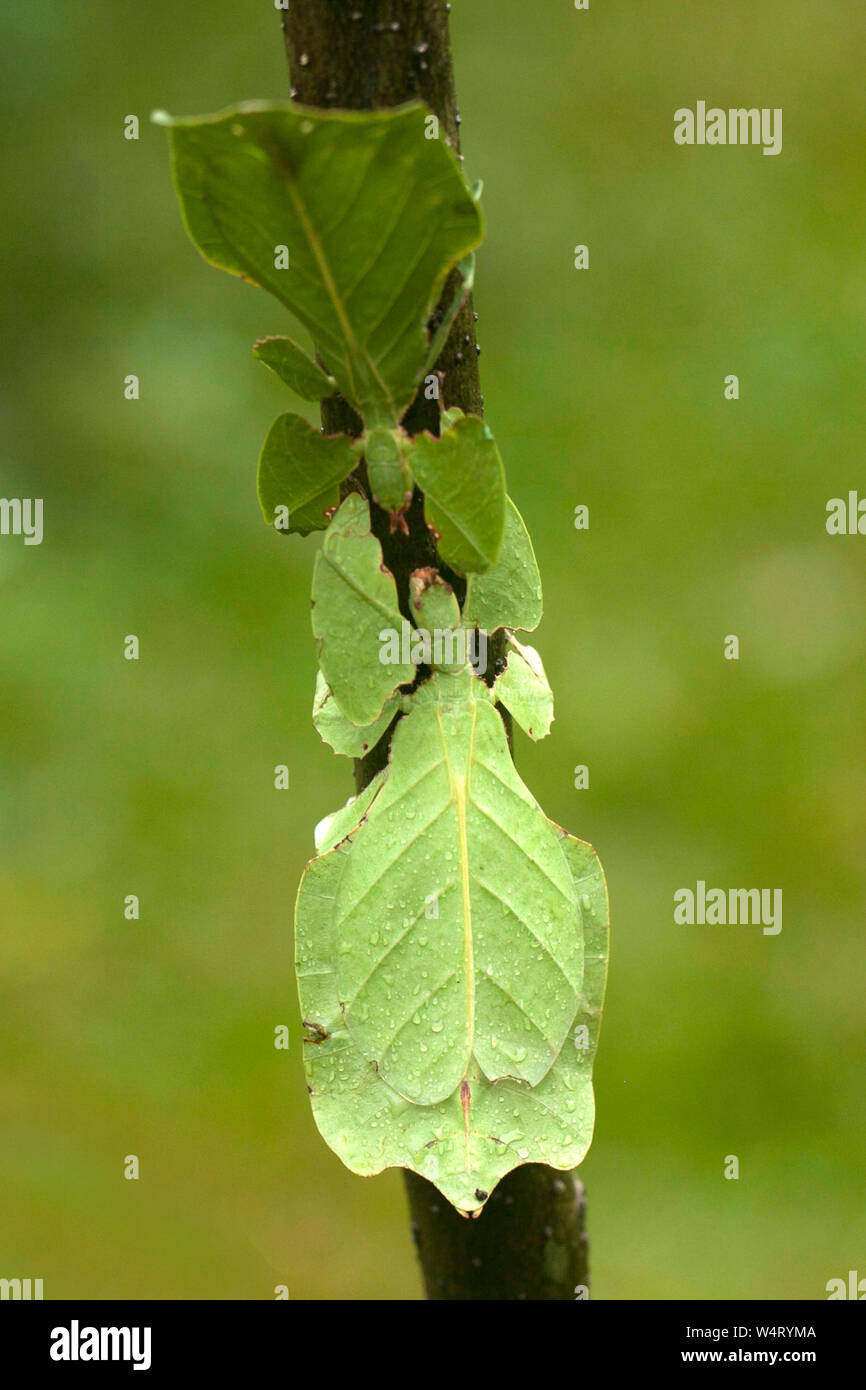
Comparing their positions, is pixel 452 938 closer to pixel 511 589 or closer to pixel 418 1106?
pixel 418 1106

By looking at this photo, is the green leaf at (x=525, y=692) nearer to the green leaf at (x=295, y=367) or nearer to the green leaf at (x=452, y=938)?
the green leaf at (x=452, y=938)

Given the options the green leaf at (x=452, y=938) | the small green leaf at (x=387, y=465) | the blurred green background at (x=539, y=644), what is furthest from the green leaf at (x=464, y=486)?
the blurred green background at (x=539, y=644)

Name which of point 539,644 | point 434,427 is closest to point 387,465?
point 434,427

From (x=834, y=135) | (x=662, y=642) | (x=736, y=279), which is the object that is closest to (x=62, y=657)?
(x=662, y=642)

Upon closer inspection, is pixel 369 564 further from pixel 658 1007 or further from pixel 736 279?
pixel 736 279

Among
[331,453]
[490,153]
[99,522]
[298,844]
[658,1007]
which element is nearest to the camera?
[331,453]

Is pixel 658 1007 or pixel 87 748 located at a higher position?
pixel 87 748
